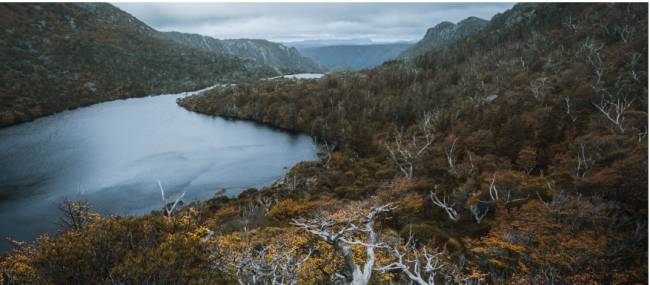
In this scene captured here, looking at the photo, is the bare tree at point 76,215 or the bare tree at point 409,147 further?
the bare tree at point 409,147

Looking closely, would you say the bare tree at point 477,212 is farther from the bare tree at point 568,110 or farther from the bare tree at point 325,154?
the bare tree at point 325,154

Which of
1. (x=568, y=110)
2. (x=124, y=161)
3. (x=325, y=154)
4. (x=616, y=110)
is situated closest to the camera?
(x=616, y=110)

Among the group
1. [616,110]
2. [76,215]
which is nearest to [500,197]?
[616,110]

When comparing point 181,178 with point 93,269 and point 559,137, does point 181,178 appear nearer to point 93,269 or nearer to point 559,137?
point 93,269

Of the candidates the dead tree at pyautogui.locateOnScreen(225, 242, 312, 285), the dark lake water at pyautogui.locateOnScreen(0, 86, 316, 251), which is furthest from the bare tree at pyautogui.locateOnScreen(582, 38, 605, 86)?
the dead tree at pyautogui.locateOnScreen(225, 242, 312, 285)

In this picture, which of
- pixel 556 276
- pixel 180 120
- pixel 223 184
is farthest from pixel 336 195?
pixel 180 120

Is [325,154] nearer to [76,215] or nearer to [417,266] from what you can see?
[76,215]

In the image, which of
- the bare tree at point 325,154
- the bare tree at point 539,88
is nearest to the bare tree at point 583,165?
the bare tree at point 539,88
